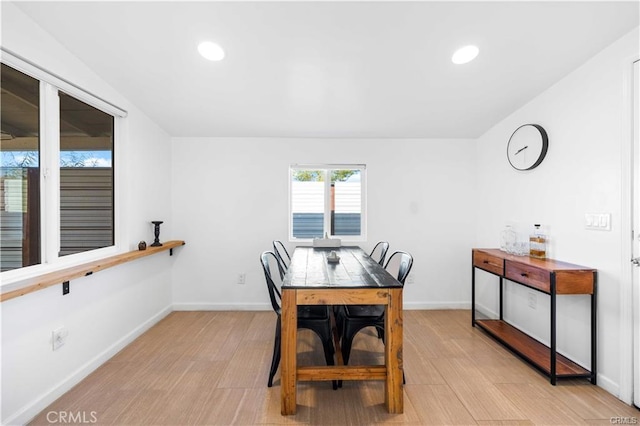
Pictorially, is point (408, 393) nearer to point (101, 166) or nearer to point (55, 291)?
point (55, 291)

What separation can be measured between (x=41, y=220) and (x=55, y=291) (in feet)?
1.60

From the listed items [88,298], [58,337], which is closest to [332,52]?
[88,298]

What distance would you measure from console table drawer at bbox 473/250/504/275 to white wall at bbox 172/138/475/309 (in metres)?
0.64

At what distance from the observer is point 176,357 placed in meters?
2.43

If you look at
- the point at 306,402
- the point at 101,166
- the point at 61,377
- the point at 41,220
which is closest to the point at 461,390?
the point at 306,402

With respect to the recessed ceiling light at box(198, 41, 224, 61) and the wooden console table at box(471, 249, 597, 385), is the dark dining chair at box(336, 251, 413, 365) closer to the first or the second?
the wooden console table at box(471, 249, 597, 385)

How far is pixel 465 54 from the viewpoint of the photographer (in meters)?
2.12

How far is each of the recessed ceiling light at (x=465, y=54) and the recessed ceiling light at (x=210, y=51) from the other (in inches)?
67.6

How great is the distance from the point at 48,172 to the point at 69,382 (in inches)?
57.0

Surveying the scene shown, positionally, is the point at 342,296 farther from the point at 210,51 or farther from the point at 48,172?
the point at 48,172

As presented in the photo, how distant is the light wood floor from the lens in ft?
5.70
